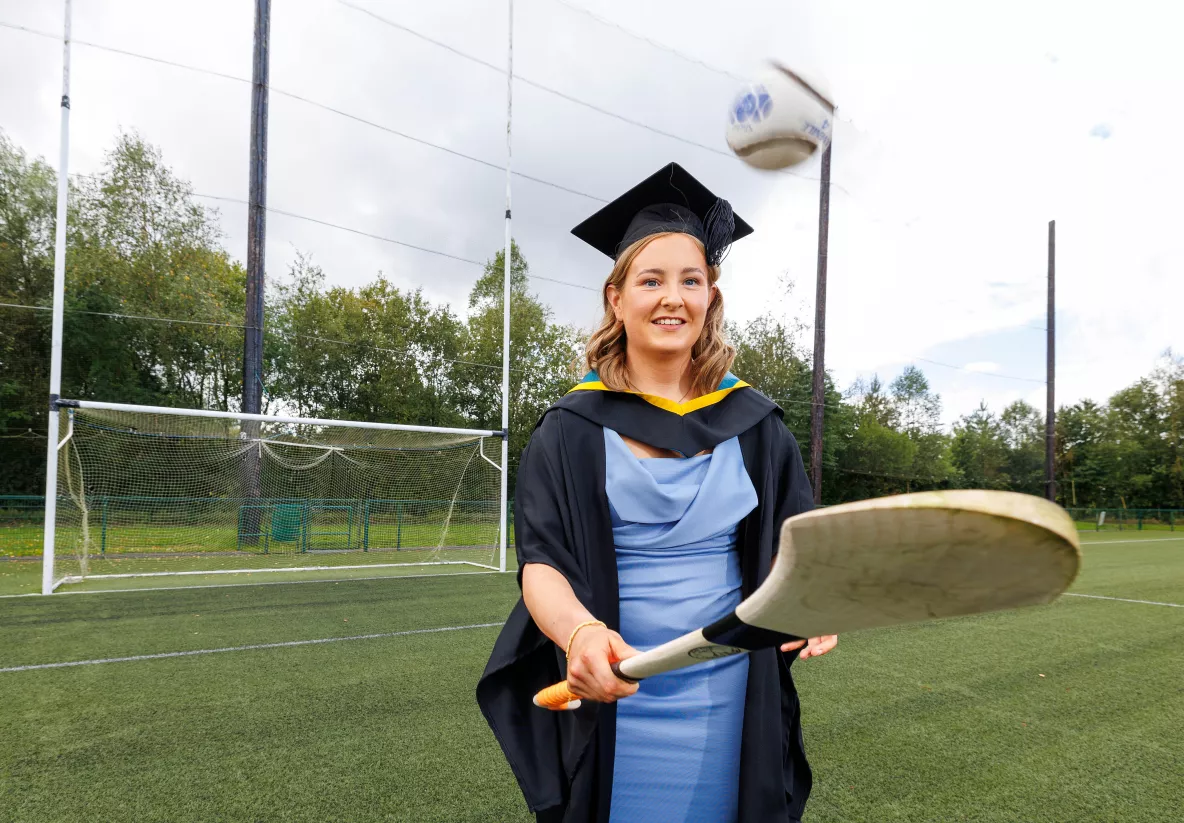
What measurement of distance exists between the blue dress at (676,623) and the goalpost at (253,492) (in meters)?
8.55

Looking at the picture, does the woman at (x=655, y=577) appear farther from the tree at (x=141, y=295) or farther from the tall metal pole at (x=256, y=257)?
the tree at (x=141, y=295)

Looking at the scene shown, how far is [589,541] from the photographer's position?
1202 mm

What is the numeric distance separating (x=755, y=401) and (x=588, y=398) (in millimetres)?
327

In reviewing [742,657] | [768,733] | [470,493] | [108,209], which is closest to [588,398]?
[742,657]

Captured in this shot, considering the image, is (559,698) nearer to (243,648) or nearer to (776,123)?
(776,123)

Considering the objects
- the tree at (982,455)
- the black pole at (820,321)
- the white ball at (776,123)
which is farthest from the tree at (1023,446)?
the white ball at (776,123)

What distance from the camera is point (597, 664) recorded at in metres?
0.98

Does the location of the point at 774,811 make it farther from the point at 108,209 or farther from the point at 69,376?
the point at 108,209

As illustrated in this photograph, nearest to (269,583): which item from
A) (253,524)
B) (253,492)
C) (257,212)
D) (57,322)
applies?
(253,524)

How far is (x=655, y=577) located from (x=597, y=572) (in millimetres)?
106

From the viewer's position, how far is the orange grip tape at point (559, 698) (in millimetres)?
1106

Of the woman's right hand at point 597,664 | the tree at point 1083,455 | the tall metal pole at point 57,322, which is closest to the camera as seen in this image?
the woman's right hand at point 597,664

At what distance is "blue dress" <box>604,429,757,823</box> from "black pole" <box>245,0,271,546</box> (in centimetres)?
1164

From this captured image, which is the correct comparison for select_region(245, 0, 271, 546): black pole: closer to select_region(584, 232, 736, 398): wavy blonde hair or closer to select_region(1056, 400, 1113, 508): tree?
select_region(584, 232, 736, 398): wavy blonde hair
